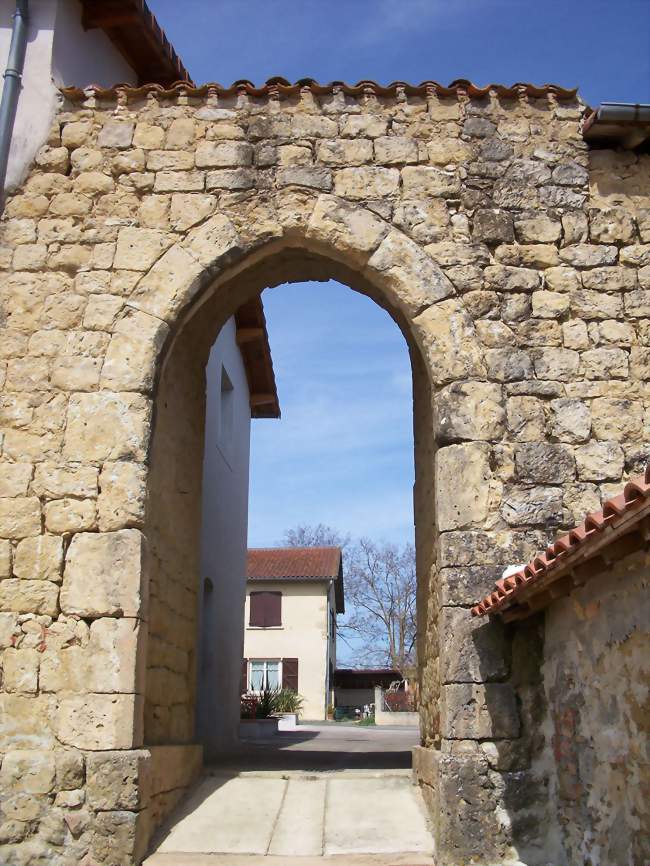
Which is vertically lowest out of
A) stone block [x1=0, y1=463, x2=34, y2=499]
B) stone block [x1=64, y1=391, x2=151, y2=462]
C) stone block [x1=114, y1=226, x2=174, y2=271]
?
stone block [x1=0, y1=463, x2=34, y2=499]

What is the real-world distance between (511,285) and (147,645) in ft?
11.4

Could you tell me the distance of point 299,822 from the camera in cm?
561

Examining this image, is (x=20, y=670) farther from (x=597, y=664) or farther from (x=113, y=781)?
(x=597, y=664)

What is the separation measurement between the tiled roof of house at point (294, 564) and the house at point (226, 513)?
1326 centimetres

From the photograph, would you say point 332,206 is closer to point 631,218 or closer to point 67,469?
point 631,218

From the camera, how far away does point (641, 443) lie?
19.1 feet

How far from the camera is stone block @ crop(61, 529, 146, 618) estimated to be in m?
5.47

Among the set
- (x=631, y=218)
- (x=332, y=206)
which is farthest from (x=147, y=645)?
(x=631, y=218)

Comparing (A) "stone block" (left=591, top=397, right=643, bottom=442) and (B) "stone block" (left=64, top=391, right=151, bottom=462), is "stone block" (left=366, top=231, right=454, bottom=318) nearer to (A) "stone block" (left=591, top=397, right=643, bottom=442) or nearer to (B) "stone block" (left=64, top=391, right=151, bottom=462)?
(A) "stone block" (left=591, top=397, right=643, bottom=442)

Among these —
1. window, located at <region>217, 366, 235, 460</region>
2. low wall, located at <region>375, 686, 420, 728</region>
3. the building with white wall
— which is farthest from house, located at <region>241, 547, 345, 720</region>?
the building with white wall

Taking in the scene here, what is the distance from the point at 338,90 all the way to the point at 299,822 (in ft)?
16.8

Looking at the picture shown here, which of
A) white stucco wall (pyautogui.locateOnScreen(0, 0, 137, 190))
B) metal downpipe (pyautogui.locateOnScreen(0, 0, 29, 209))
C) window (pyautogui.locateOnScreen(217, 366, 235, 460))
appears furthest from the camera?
window (pyautogui.locateOnScreen(217, 366, 235, 460))

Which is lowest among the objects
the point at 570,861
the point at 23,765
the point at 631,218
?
the point at 570,861

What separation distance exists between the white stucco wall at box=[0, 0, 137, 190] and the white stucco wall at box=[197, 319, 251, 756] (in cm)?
370
